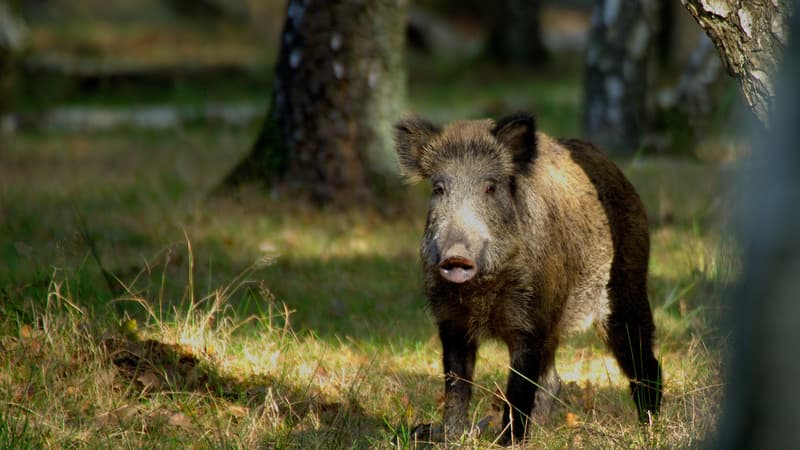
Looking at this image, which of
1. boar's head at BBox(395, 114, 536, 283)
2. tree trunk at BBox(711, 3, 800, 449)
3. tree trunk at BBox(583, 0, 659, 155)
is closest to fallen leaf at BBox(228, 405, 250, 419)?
boar's head at BBox(395, 114, 536, 283)

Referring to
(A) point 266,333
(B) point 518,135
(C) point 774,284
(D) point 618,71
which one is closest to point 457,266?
(B) point 518,135

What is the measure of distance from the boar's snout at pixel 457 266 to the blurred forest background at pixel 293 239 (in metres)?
0.88

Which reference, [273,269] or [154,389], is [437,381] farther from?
[273,269]

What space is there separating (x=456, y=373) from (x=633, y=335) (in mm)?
1052

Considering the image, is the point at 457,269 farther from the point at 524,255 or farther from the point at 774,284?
the point at 774,284

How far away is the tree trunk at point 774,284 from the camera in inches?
92.5

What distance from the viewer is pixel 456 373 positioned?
525 cm

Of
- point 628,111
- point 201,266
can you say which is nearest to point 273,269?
point 201,266

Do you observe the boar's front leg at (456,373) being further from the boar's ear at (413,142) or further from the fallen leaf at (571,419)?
the boar's ear at (413,142)

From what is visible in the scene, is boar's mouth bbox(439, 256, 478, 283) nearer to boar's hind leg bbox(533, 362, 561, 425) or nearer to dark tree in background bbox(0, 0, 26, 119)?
boar's hind leg bbox(533, 362, 561, 425)

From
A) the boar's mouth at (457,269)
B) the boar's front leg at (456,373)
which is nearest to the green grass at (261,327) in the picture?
the boar's front leg at (456,373)

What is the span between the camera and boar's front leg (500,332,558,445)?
516 cm

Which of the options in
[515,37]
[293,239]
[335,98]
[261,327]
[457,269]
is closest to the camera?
[457,269]

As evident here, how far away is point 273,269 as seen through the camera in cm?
809
